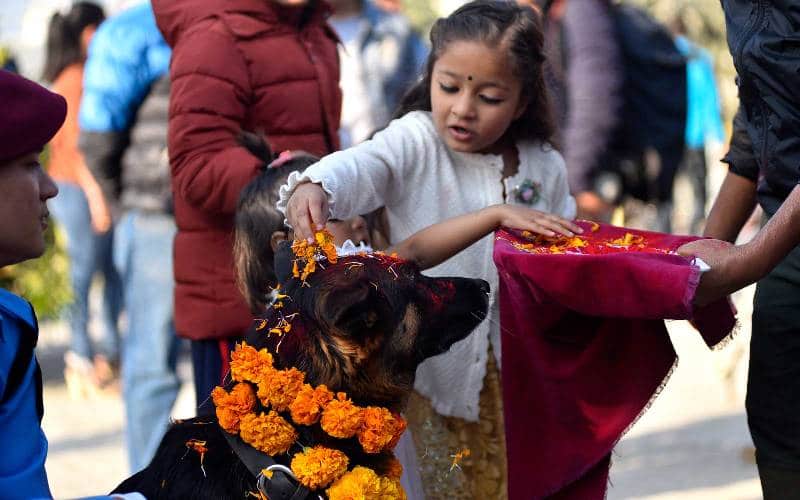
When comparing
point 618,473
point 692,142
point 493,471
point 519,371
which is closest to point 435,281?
point 519,371

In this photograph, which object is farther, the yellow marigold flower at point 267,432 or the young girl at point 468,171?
the young girl at point 468,171

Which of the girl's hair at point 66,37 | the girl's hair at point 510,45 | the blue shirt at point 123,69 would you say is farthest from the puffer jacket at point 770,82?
the girl's hair at point 66,37

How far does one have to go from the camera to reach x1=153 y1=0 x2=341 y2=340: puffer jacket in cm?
446

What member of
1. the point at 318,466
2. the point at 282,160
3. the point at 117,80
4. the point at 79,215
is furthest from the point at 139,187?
the point at 318,466

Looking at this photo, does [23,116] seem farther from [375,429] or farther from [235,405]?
[375,429]

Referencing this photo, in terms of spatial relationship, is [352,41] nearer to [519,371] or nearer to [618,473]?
[618,473]

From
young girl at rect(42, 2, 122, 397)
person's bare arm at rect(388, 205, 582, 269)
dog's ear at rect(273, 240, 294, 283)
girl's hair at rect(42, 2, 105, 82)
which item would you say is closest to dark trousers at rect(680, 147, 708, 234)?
young girl at rect(42, 2, 122, 397)

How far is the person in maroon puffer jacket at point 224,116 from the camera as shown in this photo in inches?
176

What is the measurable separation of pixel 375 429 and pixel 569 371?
70 cm

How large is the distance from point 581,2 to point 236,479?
515 centimetres

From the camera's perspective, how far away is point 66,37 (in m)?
9.02

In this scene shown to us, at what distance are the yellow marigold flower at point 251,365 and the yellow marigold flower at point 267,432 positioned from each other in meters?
0.10

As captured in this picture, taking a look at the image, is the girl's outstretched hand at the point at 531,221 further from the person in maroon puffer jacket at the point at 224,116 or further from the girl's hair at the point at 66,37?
the girl's hair at the point at 66,37

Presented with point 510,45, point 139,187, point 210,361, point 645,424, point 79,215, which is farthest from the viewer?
point 79,215
